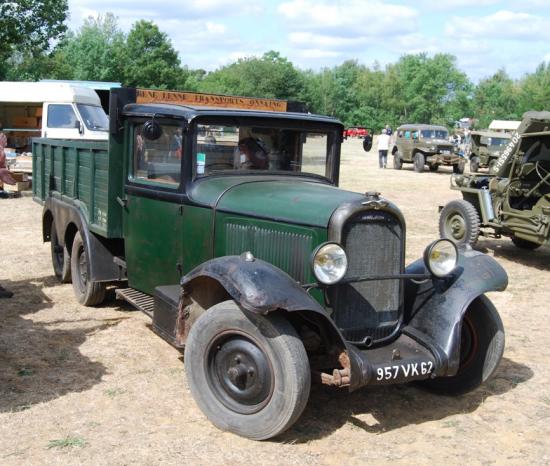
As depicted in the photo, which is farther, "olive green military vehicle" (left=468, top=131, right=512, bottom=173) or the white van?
"olive green military vehicle" (left=468, top=131, right=512, bottom=173)

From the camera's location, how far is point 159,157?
16.9ft

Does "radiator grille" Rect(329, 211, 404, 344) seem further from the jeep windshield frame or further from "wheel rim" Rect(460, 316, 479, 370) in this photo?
the jeep windshield frame

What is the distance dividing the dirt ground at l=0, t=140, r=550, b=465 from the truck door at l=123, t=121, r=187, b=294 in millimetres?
610

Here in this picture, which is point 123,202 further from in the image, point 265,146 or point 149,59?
point 149,59

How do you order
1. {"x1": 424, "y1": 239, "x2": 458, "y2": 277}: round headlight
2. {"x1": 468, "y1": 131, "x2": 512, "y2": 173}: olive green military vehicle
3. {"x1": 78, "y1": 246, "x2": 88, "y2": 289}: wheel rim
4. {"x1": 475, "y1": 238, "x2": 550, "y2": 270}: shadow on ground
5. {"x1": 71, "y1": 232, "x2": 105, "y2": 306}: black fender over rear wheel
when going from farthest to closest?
{"x1": 468, "y1": 131, "x2": 512, "y2": 173}: olive green military vehicle, {"x1": 475, "y1": 238, "x2": 550, "y2": 270}: shadow on ground, {"x1": 78, "y1": 246, "x2": 88, "y2": 289}: wheel rim, {"x1": 71, "y1": 232, "x2": 105, "y2": 306}: black fender over rear wheel, {"x1": 424, "y1": 239, "x2": 458, "y2": 277}: round headlight

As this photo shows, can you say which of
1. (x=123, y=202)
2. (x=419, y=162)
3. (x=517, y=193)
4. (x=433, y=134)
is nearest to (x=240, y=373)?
(x=123, y=202)

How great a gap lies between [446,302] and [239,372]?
55.8 inches

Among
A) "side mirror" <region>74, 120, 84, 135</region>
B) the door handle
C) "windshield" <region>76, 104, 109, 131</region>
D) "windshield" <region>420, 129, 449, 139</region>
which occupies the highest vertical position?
"windshield" <region>420, 129, 449, 139</region>

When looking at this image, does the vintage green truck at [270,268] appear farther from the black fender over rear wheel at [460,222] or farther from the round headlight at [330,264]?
the black fender over rear wheel at [460,222]

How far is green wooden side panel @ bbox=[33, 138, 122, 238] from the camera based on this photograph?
18.6 ft

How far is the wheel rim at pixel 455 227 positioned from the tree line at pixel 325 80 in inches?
1095

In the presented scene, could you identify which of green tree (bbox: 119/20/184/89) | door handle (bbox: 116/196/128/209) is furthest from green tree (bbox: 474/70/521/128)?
door handle (bbox: 116/196/128/209)

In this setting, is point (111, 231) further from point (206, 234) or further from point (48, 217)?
point (48, 217)

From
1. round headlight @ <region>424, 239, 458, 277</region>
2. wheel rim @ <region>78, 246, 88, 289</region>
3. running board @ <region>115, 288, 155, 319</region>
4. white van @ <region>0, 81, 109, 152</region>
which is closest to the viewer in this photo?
round headlight @ <region>424, 239, 458, 277</region>
